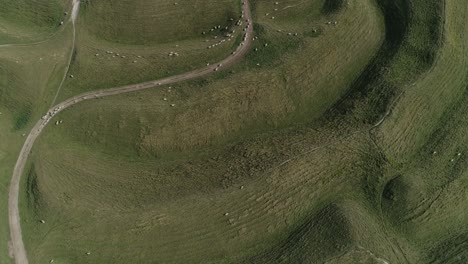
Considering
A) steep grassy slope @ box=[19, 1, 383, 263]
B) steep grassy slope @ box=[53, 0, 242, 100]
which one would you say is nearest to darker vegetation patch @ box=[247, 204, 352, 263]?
steep grassy slope @ box=[19, 1, 383, 263]

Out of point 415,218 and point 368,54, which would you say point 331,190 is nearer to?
point 415,218

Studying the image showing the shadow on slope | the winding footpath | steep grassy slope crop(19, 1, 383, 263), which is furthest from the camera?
steep grassy slope crop(19, 1, 383, 263)

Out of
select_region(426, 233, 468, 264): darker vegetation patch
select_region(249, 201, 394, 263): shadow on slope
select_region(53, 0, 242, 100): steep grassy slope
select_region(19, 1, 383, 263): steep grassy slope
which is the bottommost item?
select_region(426, 233, 468, 264): darker vegetation patch

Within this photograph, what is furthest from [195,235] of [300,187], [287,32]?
[287,32]

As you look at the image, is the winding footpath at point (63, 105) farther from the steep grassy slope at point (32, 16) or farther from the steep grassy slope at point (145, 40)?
the steep grassy slope at point (32, 16)

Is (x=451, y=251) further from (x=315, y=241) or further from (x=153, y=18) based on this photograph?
(x=153, y=18)

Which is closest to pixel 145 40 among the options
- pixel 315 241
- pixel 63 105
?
pixel 63 105

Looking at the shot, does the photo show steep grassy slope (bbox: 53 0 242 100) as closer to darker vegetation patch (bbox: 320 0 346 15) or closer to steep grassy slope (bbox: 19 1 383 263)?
steep grassy slope (bbox: 19 1 383 263)
